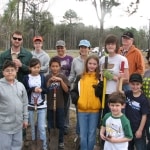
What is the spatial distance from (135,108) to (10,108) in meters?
1.63

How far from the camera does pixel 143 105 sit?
432cm

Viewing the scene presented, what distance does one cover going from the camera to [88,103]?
184 inches

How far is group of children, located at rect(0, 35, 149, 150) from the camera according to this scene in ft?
13.2

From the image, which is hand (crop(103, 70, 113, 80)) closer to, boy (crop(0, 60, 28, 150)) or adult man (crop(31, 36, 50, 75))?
boy (crop(0, 60, 28, 150))

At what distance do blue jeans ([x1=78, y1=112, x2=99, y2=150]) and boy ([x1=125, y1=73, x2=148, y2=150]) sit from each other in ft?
1.74

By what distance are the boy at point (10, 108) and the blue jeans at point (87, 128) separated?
866 mm

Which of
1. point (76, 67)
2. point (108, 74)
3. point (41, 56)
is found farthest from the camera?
point (41, 56)

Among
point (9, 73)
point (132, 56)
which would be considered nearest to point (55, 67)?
point (9, 73)

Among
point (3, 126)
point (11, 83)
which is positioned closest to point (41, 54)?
point (11, 83)

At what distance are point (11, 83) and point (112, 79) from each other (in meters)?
1.38

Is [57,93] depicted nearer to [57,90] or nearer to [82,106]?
[57,90]

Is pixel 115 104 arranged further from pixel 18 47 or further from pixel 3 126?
pixel 18 47

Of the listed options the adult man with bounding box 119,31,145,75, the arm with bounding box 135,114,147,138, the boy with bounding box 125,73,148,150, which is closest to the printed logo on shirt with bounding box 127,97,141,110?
the boy with bounding box 125,73,148,150

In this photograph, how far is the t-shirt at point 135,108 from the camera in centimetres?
433
